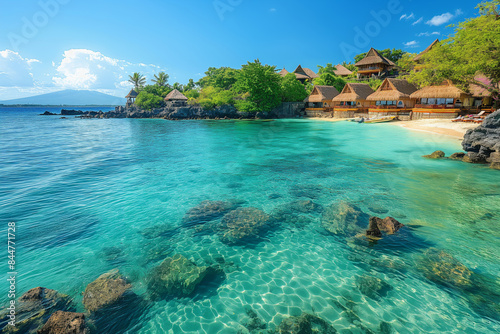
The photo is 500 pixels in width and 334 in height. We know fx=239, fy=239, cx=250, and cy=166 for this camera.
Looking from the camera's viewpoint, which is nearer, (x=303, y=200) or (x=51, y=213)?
(x=51, y=213)

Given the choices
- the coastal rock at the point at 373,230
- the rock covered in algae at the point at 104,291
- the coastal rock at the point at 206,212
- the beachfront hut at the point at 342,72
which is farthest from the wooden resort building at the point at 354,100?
the rock covered in algae at the point at 104,291

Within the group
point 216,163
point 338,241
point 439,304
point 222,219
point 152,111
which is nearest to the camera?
point 439,304

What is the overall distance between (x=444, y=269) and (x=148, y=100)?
218 feet

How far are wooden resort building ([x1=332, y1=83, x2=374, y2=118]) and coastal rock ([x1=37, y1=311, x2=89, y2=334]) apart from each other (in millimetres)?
41225

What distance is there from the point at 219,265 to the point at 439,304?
4.34 meters

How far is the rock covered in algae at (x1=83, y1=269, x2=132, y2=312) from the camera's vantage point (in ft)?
14.1

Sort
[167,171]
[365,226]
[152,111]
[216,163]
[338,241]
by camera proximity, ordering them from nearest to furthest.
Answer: [338,241] < [365,226] < [167,171] < [216,163] < [152,111]

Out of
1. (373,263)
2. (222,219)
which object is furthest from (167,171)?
(373,263)

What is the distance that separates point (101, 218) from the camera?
7.75 m

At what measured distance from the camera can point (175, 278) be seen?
16.3 ft

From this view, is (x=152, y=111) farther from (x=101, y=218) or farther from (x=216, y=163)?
(x=101, y=218)

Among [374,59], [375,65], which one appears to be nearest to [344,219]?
[374,59]

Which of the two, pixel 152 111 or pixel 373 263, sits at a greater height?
pixel 152 111

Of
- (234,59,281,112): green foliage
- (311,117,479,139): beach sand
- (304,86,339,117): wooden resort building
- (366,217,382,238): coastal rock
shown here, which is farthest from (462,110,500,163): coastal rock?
(234,59,281,112): green foliage
